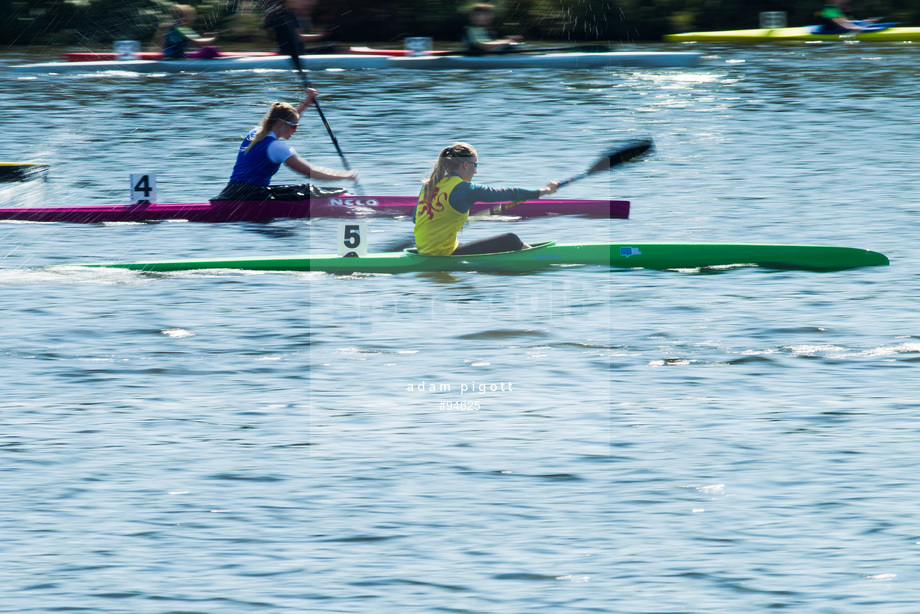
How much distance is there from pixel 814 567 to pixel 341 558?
1823 mm

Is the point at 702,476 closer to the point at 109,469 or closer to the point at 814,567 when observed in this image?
the point at 814,567

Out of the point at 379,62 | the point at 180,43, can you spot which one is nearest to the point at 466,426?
the point at 180,43

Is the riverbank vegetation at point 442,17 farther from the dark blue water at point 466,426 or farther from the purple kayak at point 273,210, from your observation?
the purple kayak at point 273,210

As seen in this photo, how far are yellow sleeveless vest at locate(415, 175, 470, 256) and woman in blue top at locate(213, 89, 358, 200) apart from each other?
1995 millimetres

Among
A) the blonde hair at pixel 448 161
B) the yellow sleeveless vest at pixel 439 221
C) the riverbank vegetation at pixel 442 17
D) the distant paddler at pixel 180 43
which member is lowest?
the yellow sleeveless vest at pixel 439 221

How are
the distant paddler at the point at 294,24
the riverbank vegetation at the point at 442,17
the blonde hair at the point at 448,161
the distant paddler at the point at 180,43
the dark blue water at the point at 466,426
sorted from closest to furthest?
the dark blue water at the point at 466,426, the blonde hair at the point at 448,161, the distant paddler at the point at 294,24, the distant paddler at the point at 180,43, the riverbank vegetation at the point at 442,17

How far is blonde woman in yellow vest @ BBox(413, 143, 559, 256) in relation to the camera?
8750 millimetres

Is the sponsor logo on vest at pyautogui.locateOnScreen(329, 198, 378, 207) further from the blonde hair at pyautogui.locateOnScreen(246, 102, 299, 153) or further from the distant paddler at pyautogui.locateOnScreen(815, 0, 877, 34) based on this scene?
the distant paddler at pyautogui.locateOnScreen(815, 0, 877, 34)

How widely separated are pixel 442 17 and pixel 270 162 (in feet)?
70.4

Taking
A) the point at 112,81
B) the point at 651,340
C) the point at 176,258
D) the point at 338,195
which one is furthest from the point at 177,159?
the point at 651,340

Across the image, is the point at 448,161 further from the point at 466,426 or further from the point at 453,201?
the point at 466,426

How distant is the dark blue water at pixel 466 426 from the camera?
4.75 meters

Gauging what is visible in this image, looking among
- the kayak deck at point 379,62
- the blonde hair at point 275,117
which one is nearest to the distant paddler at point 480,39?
the kayak deck at point 379,62

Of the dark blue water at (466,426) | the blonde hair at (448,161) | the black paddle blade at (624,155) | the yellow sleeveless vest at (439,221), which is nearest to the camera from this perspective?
the dark blue water at (466,426)
